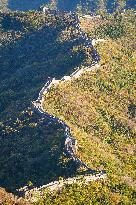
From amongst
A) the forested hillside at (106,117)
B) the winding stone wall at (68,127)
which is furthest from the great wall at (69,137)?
the forested hillside at (106,117)

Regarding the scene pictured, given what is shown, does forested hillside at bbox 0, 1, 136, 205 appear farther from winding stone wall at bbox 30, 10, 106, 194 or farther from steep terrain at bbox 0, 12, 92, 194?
winding stone wall at bbox 30, 10, 106, 194

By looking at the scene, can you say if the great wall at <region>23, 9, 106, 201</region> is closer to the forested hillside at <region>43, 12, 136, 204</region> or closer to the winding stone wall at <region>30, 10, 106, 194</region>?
the winding stone wall at <region>30, 10, 106, 194</region>

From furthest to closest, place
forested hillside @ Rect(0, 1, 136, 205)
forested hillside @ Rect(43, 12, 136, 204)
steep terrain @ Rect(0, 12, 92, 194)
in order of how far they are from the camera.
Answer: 1. steep terrain @ Rect(0, 12, 92, 194)
2. forested hillside @ Rect(0, 1, 136, 205)
3. forested hillside @ Rect(43, 12, 136, 204)

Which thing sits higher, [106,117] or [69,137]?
[106,117]

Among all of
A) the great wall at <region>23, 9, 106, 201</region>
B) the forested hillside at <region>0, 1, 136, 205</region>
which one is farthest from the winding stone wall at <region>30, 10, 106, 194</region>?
the forested hillside at <region>0, 1, 136, 205</region>

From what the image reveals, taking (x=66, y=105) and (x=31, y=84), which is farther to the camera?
(x=31, y=84)

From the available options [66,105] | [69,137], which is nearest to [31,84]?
[66,105]

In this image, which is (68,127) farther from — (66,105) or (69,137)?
(66,105)

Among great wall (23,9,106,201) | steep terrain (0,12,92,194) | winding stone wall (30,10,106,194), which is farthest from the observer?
steep terrain (0,12,92,194)

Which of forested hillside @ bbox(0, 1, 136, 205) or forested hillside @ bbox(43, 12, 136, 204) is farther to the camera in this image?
forested hillside @ bbox(0, 1, 136, 205)

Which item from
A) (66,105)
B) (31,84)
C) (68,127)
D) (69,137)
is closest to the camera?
(69,137)

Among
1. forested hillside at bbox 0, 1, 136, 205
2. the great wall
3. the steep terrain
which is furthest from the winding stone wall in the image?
the steep terrain

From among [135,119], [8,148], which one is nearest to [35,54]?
[135,119]
